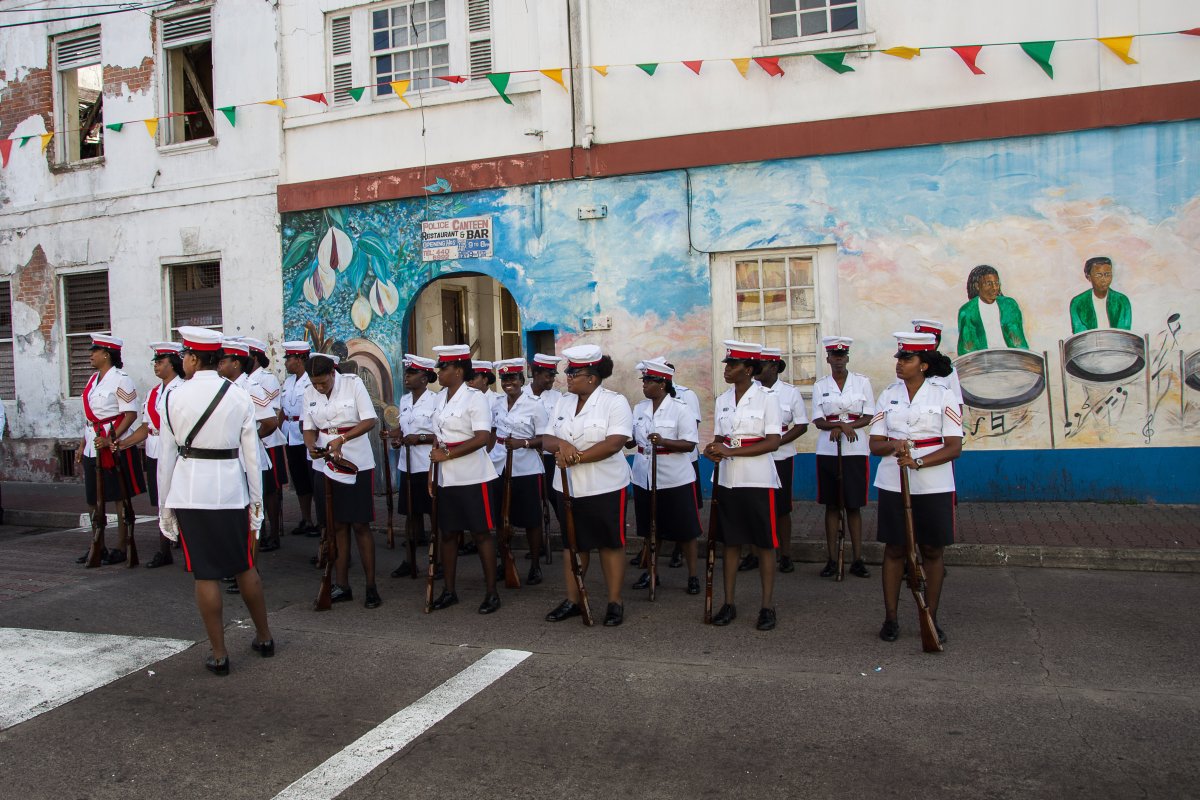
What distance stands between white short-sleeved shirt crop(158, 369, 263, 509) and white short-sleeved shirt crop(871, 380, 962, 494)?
380 centimetres

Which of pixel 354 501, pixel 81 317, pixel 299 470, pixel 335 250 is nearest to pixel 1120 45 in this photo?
pixel 354 501

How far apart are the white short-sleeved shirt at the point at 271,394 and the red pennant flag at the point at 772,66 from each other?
6475 millimetres

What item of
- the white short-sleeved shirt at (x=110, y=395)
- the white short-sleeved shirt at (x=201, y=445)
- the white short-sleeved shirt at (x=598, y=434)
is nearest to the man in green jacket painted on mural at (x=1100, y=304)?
the white short-sleeved shirt at (x=598, y=434)

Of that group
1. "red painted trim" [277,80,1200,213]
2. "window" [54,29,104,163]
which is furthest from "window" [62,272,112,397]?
"red painted trim" [277,80,1200,213]

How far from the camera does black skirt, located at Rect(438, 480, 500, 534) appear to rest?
22.6 feet

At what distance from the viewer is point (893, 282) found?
10.6 m

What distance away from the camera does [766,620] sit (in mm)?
6289

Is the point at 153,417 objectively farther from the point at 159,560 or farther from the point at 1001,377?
the point at 1001,377

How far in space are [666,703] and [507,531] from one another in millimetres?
3395

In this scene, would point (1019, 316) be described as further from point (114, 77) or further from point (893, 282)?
point (114, 77)

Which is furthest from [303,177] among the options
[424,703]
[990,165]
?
[424,703]

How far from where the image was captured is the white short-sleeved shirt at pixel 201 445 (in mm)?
5539

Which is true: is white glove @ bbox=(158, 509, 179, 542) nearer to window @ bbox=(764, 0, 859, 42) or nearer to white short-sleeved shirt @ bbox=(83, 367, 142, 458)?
white short-sleeved shirt @ bbox=(83, 367, 142, 458)

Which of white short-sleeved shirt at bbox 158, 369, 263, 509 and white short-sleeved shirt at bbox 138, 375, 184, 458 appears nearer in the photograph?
white short-sleeved shirt at bbox 158, 369, 263, 509
